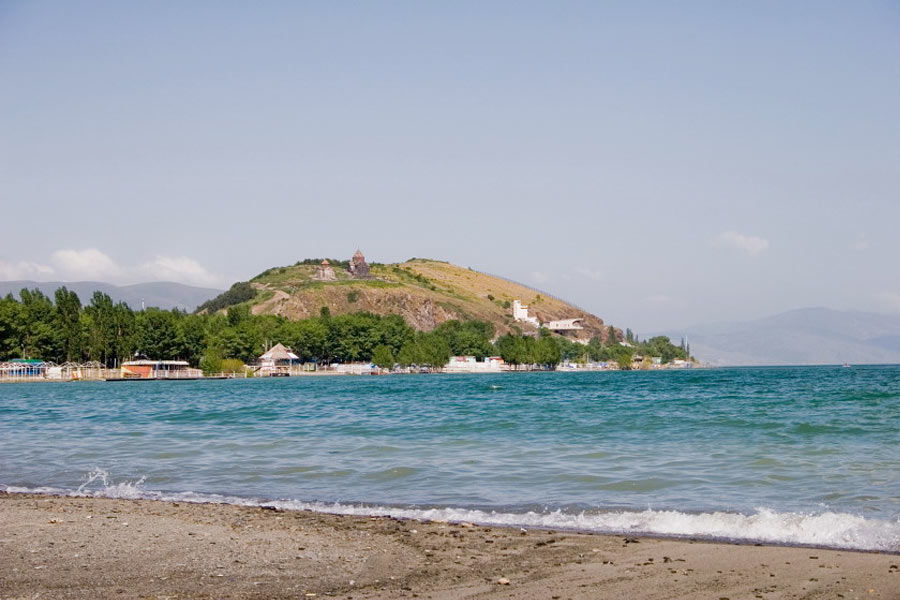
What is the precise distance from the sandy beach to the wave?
0.68m

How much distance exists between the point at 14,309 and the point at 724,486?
123574mm

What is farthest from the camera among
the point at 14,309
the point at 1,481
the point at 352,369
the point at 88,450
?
the point at 352,369

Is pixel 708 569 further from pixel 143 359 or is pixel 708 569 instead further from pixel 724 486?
pixel 143 359

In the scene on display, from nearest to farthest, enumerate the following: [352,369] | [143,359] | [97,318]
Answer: [97,318], [143,359], [352,369]

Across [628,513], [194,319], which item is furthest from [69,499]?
[194,319]

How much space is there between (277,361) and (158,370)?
3283cm

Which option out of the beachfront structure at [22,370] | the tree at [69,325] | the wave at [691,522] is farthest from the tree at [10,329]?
the wave at [691,522]

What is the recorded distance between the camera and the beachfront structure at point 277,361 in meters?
155

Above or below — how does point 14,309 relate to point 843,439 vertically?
above

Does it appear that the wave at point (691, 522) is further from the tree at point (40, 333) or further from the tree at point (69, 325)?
the tree at point (69, 325)

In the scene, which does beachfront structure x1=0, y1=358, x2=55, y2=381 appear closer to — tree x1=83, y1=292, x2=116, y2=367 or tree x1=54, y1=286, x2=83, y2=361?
tree x1=54, y1=286, x2=83, y2=361

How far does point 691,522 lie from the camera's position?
1335 cm

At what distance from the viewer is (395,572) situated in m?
10.2

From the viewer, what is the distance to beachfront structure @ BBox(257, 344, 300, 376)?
154762 millimetres
